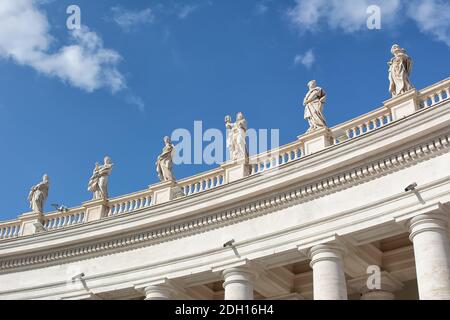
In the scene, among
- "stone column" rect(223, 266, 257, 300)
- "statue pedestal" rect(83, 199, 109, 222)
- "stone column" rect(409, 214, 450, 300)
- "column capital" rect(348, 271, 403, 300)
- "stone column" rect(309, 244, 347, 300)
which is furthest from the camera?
"statue pedestal" rect(83, 199, 109, 222)

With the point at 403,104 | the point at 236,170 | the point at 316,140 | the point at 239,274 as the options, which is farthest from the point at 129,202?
the point at 403,104

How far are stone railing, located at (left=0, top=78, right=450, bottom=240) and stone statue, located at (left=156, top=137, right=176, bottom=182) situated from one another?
2.87ft

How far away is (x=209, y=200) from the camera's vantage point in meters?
42.8

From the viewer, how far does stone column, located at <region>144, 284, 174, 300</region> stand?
140ft

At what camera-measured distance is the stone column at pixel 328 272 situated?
3697cm

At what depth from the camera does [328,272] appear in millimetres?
37438

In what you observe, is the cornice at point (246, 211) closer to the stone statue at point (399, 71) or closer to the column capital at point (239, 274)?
the column capital at point (239, 274)

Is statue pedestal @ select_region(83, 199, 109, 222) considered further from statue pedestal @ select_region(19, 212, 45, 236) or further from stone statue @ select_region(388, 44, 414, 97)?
stone statue @ select_region(388, 44, 414, 97)

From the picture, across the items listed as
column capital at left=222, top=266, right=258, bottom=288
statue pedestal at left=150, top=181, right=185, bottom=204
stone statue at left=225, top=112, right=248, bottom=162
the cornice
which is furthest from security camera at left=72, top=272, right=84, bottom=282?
stone statue at left=225, top=112, right=248, bottom=162

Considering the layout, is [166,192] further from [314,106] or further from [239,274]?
[314,106]

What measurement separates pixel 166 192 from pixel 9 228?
42.7ft
